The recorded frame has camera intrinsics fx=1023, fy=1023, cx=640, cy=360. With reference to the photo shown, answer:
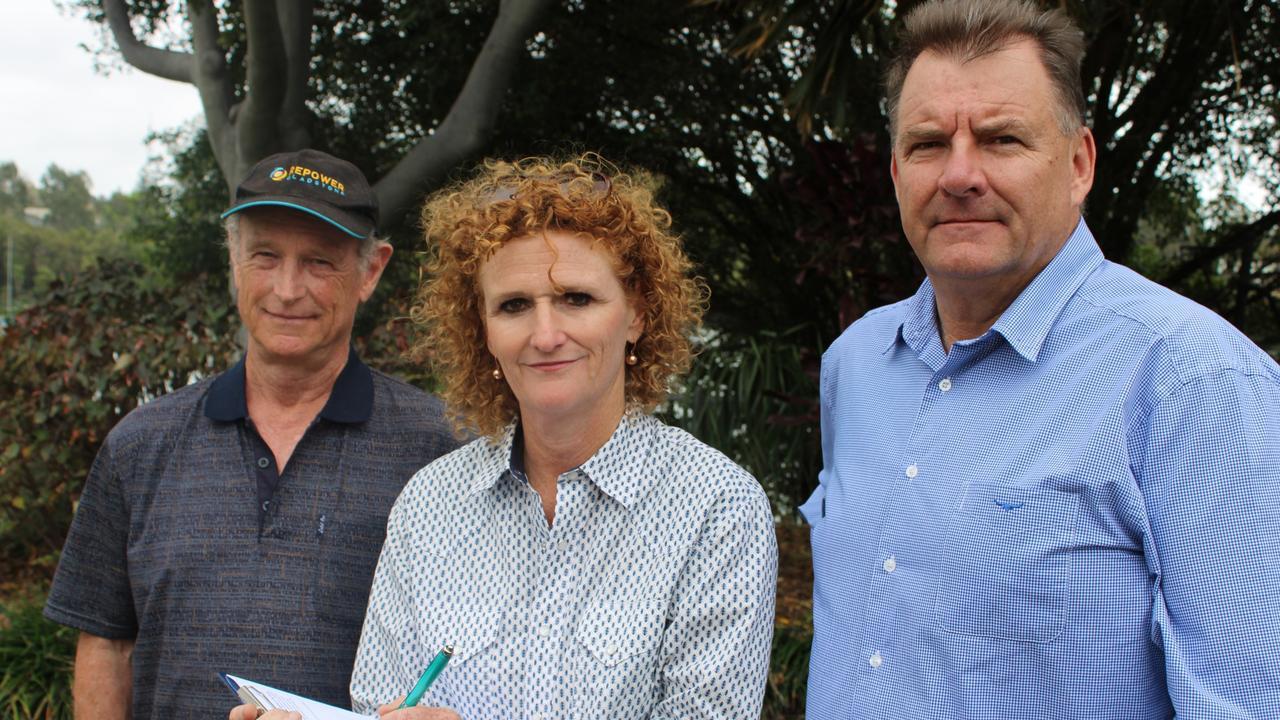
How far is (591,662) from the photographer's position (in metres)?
1.98

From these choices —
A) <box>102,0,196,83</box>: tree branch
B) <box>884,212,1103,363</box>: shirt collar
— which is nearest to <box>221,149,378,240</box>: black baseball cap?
<box>884,212,1103,363</box>: shirt collar

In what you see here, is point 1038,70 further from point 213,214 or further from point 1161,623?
point 213,214

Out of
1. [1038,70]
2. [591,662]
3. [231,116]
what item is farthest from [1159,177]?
[591,662]

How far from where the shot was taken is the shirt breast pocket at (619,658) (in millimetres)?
1965

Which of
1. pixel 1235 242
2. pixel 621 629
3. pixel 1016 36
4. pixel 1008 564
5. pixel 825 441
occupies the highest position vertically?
A: pixel 1235 242

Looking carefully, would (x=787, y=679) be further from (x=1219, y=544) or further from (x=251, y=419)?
(x=1219, y=544)

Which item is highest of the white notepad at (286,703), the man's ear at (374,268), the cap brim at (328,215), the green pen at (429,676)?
the cap brim at (328,215)

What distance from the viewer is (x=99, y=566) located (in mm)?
2527

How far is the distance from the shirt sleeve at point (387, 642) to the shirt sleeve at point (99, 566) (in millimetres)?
764

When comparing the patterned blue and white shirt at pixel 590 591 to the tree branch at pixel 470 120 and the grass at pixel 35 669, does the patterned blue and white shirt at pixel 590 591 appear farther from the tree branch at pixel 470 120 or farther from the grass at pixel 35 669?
the tree branch at pixel 470 120

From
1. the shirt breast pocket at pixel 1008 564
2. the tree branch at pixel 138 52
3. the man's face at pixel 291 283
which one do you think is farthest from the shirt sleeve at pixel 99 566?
the tree branch at pixel 138 52

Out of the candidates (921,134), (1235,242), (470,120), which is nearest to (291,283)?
(921,134)

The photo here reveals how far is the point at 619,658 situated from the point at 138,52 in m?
6.61

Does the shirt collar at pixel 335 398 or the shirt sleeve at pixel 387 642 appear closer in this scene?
the shirt sleeve at pixel 387 642
